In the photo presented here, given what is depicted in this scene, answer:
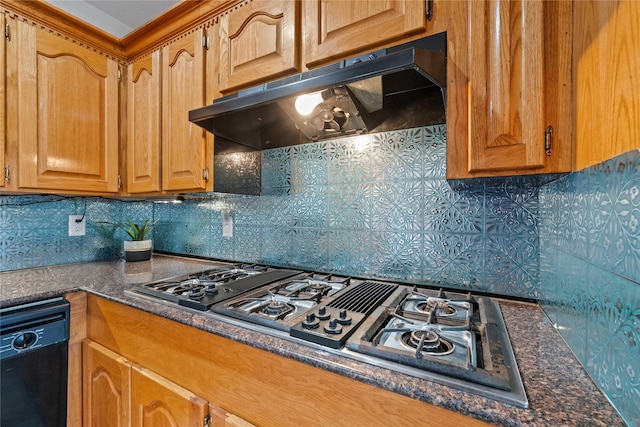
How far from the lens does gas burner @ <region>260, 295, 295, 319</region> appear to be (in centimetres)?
83

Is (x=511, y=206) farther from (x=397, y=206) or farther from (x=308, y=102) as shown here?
(x=308, y=102)

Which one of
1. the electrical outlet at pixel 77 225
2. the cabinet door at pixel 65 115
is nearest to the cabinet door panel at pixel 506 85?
the cabinet door at pixel 65 115

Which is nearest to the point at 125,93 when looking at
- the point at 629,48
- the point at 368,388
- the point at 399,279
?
the point at 399,279

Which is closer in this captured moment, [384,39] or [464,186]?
[384,39]

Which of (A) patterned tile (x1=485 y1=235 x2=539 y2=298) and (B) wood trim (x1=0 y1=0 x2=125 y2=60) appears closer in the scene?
(A) patterned tile (x1=485 y1=235 x2=539 y2=298)

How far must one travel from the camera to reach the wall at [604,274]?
43 cm

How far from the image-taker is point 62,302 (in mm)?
1186

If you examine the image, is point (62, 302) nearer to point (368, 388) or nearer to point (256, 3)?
point (368, 388)

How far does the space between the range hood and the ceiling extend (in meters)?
1.16

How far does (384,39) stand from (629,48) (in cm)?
59

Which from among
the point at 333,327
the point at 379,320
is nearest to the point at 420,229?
the point at 379,320

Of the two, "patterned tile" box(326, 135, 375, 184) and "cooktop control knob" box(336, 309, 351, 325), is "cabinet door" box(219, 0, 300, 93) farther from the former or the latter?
"cooktop control knob" box(336, 309, 351, 325)

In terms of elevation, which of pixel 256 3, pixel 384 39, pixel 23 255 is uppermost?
pixel 256 3

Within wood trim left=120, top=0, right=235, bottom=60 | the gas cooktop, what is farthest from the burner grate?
wood trim left=120, top=0, right=235, bottom=60
